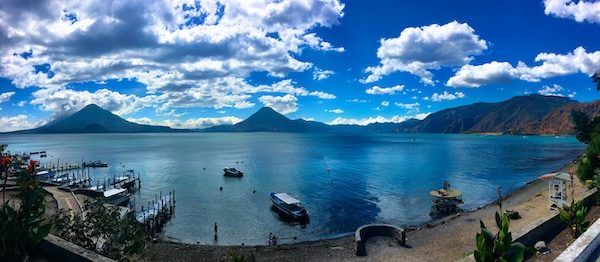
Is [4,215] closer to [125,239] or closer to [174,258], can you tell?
[125,239]

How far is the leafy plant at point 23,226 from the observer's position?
9727 mm

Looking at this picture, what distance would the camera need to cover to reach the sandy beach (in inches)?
1118

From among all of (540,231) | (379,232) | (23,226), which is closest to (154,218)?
(379,232)

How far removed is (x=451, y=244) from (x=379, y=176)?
47907mm

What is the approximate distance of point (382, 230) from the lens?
103ft

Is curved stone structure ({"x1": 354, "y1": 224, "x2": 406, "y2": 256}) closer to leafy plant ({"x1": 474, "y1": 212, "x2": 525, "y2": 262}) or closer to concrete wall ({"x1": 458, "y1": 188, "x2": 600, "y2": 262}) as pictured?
concrete wall ({"x1": 458, "y1": 188, "x2": 600, "y2": 262})

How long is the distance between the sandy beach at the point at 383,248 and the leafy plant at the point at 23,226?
51.0 feet

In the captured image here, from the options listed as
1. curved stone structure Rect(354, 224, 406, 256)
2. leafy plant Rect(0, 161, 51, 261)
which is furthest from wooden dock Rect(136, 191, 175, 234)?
leafy plant Rect(0, 161, 51, 261)

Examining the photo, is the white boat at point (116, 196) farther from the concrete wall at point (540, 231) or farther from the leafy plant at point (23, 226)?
the concrete wall at point (540, 231)

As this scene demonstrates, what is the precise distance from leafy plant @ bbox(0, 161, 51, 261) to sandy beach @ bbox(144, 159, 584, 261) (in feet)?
51.0

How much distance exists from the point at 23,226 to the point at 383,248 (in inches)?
954

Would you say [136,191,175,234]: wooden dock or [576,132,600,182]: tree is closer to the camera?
[576,132,600,182]: tree

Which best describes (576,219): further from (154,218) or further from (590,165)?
(154,218)

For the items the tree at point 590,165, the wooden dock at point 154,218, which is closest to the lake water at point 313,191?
the wooden dock at point 154,218
